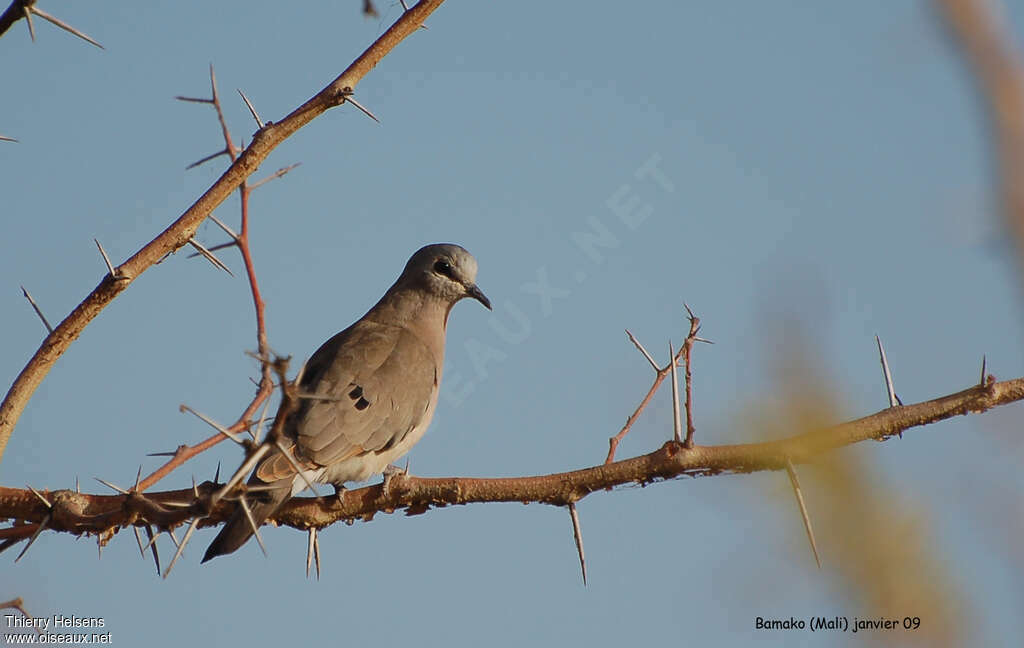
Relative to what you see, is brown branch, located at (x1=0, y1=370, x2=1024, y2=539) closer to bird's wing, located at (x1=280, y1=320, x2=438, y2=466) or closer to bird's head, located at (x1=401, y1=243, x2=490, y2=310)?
bird's wing, located at (x1=280, y1=320, x2=438, y2=466)

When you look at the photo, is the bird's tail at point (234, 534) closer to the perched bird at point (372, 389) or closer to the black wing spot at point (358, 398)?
the perched bird at point (372, 389)

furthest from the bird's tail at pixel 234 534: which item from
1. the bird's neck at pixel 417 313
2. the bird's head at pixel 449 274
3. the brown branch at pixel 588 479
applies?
the bird's head at pixel 449 274

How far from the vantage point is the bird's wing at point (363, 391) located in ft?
19.7

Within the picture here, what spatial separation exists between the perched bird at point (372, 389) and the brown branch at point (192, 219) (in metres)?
1.19

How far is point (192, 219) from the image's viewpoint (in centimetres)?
402

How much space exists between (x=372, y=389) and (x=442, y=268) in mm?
1599

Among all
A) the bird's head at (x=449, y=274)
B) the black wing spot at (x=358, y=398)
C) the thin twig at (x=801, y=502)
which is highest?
the bird's head at (x=449, y=274)

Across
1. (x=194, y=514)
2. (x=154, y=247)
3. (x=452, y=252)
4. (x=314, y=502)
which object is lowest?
(x=194, y=514)

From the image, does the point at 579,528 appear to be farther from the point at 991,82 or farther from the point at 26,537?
the point at 991,82

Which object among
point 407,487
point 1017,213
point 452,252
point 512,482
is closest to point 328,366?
point 452,252

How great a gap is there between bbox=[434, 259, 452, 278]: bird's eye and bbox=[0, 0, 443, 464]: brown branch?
366cm

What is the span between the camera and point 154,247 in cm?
400

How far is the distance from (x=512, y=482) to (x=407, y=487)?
56 cm

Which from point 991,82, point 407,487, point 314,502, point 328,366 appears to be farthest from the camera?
point 328,366
